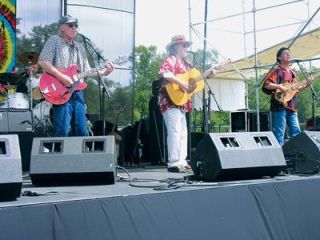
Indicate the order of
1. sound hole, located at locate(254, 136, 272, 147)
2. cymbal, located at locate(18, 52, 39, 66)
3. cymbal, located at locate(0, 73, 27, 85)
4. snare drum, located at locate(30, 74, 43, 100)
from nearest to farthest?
sound hole, located at locate(254, 136, 272, 147) → cymbal, located at locate(0, 73, 27, 85) → snare drum, located at locate(30, 74, 43, 100) → cymbal, located at locate(18, 52, 39, 66)

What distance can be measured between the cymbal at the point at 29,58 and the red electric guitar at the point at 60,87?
3.18m

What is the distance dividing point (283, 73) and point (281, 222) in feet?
9.58

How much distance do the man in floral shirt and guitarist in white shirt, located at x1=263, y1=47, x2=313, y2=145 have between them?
3.86 feet

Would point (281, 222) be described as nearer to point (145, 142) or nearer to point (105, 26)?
point (145, 142)

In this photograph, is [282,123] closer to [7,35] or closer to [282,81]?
[282,81]

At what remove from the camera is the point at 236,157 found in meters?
4.19

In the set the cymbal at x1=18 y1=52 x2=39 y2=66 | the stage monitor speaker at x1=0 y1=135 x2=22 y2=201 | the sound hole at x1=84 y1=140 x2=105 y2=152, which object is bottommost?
the stage monitor speaker at x1=0 y1=135 x2=22 y2=201

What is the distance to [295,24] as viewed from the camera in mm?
12102

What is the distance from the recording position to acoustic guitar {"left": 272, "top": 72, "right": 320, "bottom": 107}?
6.18m

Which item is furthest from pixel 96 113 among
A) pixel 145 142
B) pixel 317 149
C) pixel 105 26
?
A: pixel 317 149

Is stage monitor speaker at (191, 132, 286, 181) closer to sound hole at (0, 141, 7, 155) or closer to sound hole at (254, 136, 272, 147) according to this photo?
sound hole at (254, 136, 272, 147)

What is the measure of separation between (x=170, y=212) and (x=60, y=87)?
1.91 meters

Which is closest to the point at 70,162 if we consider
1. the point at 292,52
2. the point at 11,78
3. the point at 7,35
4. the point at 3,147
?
the point at 3,147

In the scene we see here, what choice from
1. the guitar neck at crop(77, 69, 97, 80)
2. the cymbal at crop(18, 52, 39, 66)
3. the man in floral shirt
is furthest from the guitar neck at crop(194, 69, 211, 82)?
the cymbal at crop(18, 52, 39, 66)
